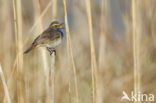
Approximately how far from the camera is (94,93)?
178cm

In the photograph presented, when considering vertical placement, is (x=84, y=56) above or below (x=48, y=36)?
below

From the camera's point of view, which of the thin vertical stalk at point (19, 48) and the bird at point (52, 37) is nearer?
the thin vertical stalk at point (19, 48)

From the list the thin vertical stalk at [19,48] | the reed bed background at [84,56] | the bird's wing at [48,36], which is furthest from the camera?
the reed bed background at [84,56]

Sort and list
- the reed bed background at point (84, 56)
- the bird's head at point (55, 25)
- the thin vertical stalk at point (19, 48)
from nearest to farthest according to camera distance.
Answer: the thin vertical stalk at point (19, 48) < the bird's head at point (55, 25) < the reed bed background at point (84, 56)

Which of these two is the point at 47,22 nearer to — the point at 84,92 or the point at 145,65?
the point at 84,92

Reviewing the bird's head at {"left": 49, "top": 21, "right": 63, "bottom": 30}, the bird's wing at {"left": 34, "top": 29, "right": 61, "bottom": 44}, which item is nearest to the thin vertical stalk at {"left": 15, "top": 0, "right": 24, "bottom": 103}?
the bird's wing at {"left": 34, "top": 29, "right": 61, "bottom": 44}

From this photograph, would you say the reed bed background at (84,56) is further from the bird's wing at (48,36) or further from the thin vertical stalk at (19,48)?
the thin vertical stalk at (19,48)

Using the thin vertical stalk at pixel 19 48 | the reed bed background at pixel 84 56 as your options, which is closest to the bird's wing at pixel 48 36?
the reed bed background at pixel 84 56

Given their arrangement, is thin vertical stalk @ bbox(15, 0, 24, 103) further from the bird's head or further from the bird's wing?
the bird's head

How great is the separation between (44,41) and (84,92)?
869 millimetres

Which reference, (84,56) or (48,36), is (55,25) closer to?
(48,36)

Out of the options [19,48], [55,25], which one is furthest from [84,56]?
[19,48]

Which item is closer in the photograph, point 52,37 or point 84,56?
point 52,37

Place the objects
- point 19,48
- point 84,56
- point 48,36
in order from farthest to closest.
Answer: point 84,56, point 48,36, point 19,48
